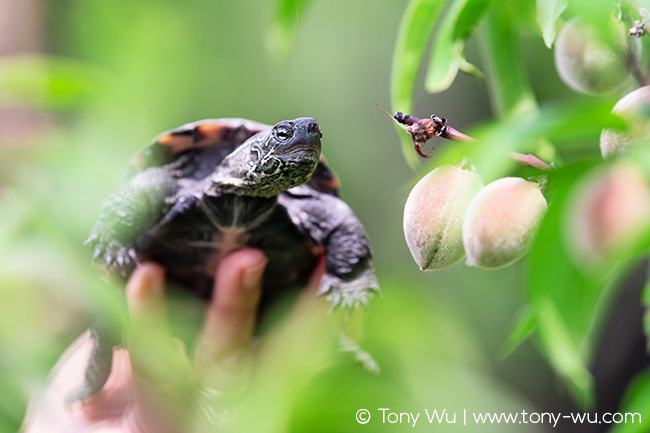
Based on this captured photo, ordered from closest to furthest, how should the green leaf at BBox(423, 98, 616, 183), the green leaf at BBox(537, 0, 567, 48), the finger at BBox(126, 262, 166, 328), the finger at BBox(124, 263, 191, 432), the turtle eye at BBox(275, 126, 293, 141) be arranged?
the green leaf at BBox(423, 98, 616, 183) → the green leaf at BBox(537, 0, 567, 48) → the turtle eye at BBox(275, 126, 293, 141) → the finger at BBox(124, 263, 191, 432) → the finger at BBox(126, 262, 166, 328)

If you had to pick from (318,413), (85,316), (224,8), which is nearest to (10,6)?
(224,8)

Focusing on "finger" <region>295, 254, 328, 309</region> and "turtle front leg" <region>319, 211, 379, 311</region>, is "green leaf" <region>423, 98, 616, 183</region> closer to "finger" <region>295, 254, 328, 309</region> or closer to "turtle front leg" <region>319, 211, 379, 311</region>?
"turtle front leg" <region>319, 211, 379, 311</region>

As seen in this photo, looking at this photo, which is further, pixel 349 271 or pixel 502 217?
pixel 349 271

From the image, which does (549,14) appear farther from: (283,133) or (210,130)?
(210,130)

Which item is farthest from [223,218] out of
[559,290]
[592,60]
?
[559,290]

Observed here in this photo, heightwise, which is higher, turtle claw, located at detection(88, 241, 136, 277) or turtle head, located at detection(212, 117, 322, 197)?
turtle head, located at detection(212, 117, 322, 197)

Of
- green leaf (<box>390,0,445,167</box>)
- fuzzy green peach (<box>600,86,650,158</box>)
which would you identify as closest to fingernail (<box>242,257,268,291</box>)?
green leaf (<box>390,0,445,167</box>)
